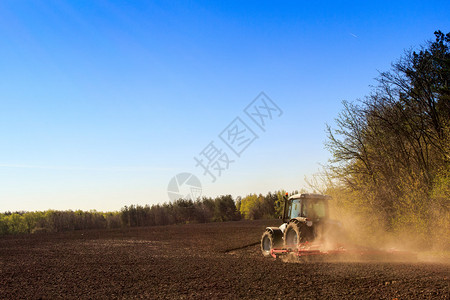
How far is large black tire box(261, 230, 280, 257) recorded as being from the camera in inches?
509

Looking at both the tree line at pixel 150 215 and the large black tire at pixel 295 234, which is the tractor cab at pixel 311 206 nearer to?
the large black tire at pixel 295 234

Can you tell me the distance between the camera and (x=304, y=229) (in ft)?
37.6

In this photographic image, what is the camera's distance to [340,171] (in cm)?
1811

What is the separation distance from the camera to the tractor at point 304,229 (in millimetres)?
11345

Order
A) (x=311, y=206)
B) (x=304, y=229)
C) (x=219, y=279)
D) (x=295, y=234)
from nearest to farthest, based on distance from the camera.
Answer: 1. (x=219, y=279)
2. (x=304, y=229)
3. (x=295, y=234)
4. (x=311, y=206)

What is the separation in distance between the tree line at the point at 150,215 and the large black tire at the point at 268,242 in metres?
15.4

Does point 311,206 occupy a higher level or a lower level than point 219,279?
higher

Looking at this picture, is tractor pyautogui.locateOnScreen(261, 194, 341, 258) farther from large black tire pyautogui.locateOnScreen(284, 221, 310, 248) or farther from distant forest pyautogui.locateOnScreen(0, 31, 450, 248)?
distant forest pyautogui.locateOnScreen(0, 31, 450, 248)

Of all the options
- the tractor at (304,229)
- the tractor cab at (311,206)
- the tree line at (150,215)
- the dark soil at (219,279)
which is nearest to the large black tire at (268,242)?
the tractor at (304,229)

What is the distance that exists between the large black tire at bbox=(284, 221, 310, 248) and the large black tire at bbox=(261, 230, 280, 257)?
2.55 feet

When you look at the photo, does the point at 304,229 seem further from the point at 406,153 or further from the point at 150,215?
the point at 150,215

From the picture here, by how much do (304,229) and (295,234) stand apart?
0.71 m

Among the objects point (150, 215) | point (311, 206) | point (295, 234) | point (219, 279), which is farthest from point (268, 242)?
point (150, 215)

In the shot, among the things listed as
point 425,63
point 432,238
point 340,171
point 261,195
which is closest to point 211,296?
point 432,238
